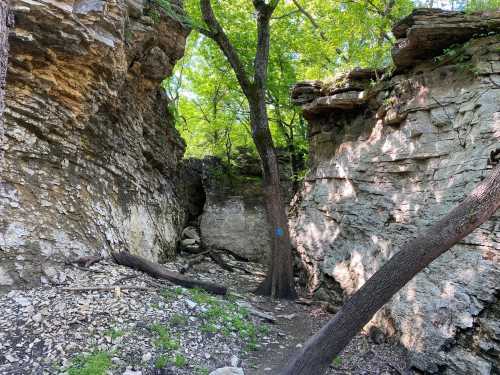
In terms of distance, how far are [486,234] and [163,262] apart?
25.3 ft

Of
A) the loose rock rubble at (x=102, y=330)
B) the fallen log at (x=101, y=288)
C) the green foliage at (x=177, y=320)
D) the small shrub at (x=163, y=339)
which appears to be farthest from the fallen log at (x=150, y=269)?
the small shrub at (x=163, y=339)

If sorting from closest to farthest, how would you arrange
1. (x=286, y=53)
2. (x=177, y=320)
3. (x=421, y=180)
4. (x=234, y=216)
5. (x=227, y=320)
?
(x=177, y=320) < (x=227, y=320) < (x=421, y=180) < (x=234, y=216) < (x=286, y=53)

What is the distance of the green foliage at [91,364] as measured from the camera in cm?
416

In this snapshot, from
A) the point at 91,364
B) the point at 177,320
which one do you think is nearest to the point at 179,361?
the point at 177,320

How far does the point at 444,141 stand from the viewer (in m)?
6.61

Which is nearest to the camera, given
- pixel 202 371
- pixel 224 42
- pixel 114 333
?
pixel 202 371

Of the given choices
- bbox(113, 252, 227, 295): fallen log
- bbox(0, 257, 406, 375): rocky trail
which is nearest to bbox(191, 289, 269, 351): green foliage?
bbox(0, 257, 406, 375): rocky trail

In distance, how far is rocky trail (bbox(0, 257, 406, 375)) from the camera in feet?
14.8

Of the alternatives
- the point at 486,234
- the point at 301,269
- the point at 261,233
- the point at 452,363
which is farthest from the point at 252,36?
the point at 452,363

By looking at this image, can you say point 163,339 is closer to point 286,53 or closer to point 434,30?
point 434,30

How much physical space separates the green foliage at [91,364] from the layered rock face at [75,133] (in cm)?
200

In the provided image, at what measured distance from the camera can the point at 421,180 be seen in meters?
6.79

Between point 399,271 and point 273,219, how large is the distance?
5.09m

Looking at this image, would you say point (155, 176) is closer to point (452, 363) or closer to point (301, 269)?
point (301, 269)
